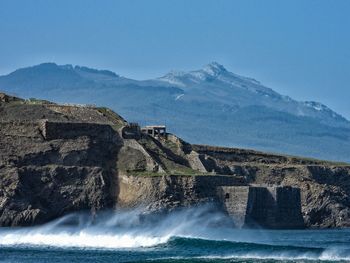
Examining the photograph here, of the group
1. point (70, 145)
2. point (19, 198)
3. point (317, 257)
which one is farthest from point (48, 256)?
point (70, 145)

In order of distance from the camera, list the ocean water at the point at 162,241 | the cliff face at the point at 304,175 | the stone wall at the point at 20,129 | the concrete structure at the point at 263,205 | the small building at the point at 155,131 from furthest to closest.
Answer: the small building at the point at 155,131 < the cliff face at the point at 304,175 < the concrete structure at the point at 263,205 < the stone wall at the point at 20,129 < the ocean water at the point at 162,241

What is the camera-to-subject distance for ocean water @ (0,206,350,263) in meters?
70.5

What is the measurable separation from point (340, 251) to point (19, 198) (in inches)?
994

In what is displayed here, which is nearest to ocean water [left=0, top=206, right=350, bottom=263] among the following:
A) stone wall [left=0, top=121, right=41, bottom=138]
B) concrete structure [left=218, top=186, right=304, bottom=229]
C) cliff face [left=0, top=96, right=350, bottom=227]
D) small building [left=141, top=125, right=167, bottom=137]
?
concrete structure [left=218, top=186, right=304, bottom=229]

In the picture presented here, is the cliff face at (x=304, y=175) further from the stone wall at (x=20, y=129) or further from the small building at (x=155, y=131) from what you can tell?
the stone wall at (x=20, y=129)

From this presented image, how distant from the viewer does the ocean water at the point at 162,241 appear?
70.5 m

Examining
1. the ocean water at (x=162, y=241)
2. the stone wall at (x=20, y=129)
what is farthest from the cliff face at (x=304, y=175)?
the stone wall at (x=20, y=129)

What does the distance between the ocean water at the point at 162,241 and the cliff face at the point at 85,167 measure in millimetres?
1309

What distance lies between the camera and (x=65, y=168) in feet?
316

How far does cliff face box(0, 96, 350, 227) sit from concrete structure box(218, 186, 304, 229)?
1467 mm

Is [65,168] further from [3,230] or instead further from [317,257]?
[317,257]

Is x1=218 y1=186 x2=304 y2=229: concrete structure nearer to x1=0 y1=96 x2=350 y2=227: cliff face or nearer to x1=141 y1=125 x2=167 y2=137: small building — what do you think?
x1=0 y1=96 x2=350 y2=227: cliff face

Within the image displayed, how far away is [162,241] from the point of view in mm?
77688

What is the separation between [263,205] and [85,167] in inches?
540
